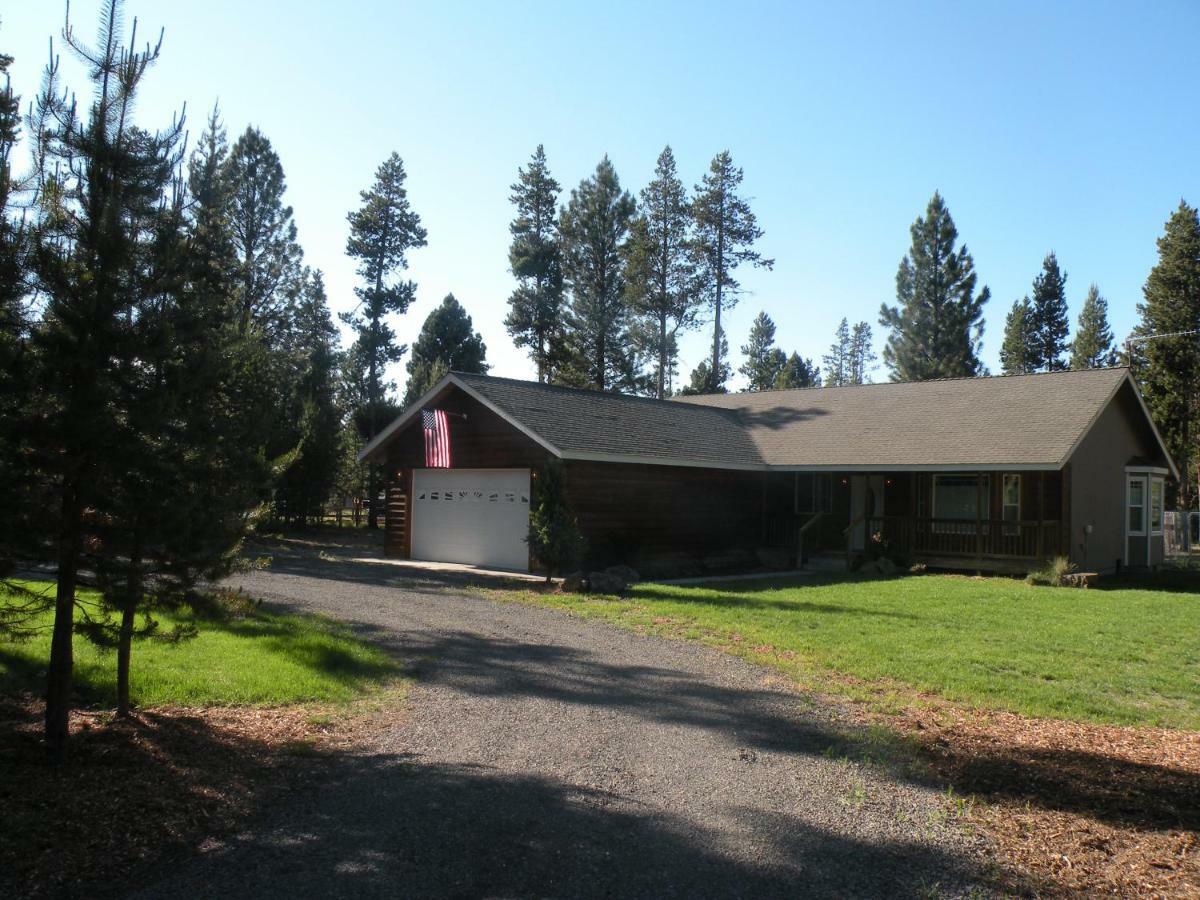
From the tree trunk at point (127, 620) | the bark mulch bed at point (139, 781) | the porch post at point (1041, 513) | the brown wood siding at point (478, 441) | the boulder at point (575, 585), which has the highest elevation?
the brown wood siding at point (478, 441)

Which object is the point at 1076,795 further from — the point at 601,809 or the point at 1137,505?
the point at 1137,505

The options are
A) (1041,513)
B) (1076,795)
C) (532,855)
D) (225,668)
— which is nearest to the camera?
(532,855)

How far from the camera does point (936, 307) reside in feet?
160

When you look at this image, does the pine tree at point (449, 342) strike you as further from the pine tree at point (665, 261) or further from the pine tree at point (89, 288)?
the pine tree at point (89, 288)

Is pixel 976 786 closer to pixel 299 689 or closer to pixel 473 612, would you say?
pixel 299 689

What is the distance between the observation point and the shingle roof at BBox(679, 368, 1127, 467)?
62.5 ft

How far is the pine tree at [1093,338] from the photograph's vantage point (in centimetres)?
5094

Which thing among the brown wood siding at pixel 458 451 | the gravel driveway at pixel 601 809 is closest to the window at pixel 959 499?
the brown wood siding at pixel 458 451

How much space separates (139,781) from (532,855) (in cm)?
255

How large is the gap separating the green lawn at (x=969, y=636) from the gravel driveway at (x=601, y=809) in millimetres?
1702

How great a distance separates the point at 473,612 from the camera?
1270 cm

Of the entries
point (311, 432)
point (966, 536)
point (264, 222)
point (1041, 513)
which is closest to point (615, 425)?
point (966, 536)

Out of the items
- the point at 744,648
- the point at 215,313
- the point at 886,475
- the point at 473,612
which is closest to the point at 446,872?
the point at 215,313

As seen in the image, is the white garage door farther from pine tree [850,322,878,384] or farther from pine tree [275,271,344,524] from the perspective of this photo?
pine tree [850,322,878,384]
